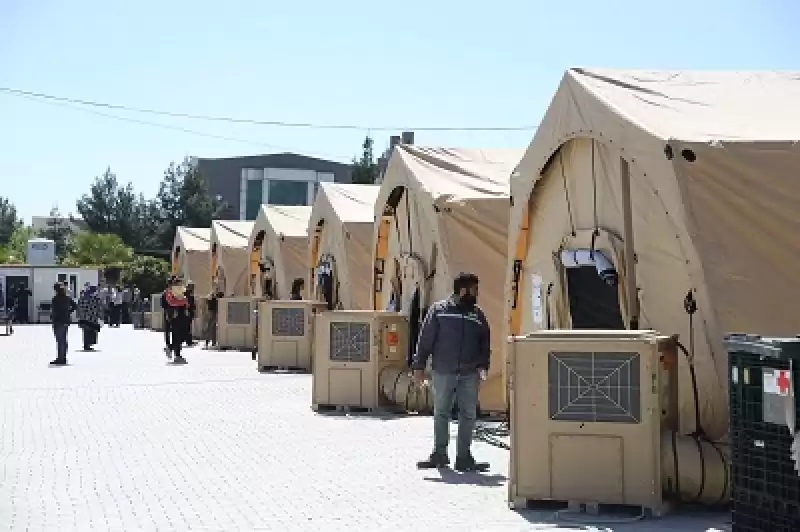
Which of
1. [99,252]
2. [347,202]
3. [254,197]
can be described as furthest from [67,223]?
[347,202]

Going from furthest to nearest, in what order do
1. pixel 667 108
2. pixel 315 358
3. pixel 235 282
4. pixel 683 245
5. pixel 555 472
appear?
1. pixel 235 282
2. pixel 315 358
3. pixel 667 108
4. pixel 683 245
5. pixel 555 472

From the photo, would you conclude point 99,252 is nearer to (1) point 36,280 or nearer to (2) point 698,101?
(1) point 36,280

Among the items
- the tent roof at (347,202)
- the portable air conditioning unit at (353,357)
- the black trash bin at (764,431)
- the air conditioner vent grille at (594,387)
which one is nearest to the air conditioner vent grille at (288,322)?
the tent roof at (347,202)

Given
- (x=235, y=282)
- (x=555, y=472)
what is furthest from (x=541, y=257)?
(x=235, y=282)

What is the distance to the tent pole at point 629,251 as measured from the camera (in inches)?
371

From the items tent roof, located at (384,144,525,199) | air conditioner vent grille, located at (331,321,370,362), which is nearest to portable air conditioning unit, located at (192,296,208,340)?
tent roof, located at (384,144,525,199)

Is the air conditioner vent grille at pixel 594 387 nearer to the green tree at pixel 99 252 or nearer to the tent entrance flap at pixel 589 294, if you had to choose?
the tent entrance flap at pixel 589 294

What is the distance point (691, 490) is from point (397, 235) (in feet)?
32.8

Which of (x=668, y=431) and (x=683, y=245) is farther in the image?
(x=683, y=245)

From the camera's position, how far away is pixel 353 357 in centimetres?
1384

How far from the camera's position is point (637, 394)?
24.7 feet

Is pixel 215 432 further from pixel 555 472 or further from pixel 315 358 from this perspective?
pixel 555 472

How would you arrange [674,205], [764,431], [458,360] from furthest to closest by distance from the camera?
[458,360] → [674,205] → [764,431]

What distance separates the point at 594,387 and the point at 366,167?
43.8 meters
